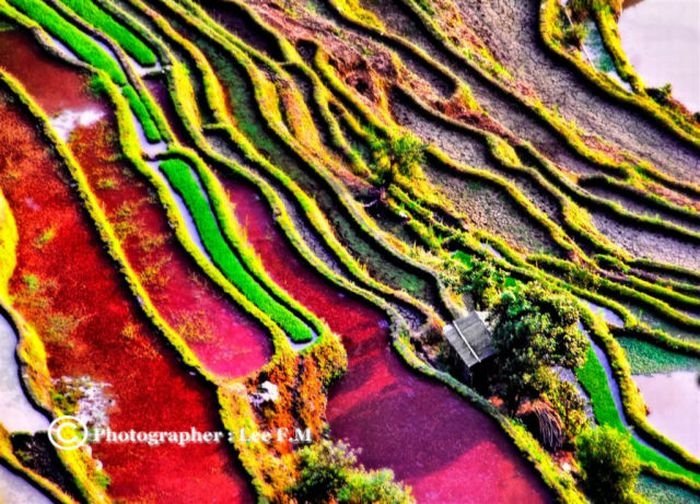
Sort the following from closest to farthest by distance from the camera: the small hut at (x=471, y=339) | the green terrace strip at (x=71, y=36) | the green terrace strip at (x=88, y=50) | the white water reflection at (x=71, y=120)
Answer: the small hut at (x=471, y=339), the white water reflection at (x=71, y=120), the green terrace strip at (x=88, y=50), the green terrace strip at (x=71, y=36)

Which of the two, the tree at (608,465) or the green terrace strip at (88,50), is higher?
the green terrace strip at (88,50)

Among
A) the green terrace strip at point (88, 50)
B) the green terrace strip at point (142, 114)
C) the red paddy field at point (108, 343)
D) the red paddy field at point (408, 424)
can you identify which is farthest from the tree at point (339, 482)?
the green terrace strip at point (88, 50)

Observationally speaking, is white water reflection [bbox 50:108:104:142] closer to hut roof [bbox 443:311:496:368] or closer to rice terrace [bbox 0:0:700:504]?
rice terrace [bbox 0:0:700:504]

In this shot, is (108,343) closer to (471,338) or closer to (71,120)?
(471,338)

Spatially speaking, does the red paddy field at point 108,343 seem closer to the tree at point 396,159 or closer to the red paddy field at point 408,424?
the red paddy field at point 408,424

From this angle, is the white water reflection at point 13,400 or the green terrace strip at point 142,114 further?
the green terrace strip at point 142,114

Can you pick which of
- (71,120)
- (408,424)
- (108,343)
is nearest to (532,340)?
(408,424)
